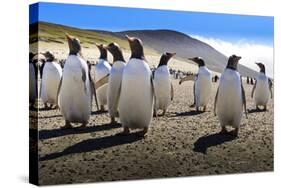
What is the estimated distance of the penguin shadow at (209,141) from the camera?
28.7ft

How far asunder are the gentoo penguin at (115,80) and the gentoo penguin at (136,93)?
0.17 feet

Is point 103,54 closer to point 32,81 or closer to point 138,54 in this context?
point 138,54

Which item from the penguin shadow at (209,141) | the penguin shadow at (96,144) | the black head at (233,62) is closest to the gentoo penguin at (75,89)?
the penguin shadow at (96,144)

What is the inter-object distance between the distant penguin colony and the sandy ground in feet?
0.34

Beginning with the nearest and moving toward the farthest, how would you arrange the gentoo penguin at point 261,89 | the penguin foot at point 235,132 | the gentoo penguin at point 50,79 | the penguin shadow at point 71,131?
the penguin shadow at point 71,131
the gentoo penguin at point 50,79
the penguin foot at point 235,132
the gentoo penguin at point 261,89

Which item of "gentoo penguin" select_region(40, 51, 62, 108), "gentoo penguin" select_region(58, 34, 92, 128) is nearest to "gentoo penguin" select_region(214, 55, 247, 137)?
"gentoo penguin" select_region(58, 34, 92, 128)

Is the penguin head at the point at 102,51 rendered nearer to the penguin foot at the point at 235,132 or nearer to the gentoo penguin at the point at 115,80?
the gentoo penguin at the point at 115,80

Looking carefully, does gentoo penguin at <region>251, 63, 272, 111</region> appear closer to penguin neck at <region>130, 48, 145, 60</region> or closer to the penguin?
penguin neck at <region>130, 48, 145, 60</region>

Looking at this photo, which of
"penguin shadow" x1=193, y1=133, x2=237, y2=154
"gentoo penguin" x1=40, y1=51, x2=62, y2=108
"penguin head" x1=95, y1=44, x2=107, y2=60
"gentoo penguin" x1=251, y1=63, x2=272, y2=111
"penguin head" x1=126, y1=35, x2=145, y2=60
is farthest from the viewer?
"gentoo penguin" x1=251, y1=63, x2=272, y2=111

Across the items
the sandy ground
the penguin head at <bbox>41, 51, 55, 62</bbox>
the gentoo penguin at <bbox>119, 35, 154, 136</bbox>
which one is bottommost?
the sandy ground

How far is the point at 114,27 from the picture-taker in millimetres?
8336

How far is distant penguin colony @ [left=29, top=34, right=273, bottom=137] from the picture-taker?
26.5 feet

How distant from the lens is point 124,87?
8.35 m

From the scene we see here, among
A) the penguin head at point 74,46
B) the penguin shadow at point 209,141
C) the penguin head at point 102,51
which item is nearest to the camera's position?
the penguin head at point 74,46
